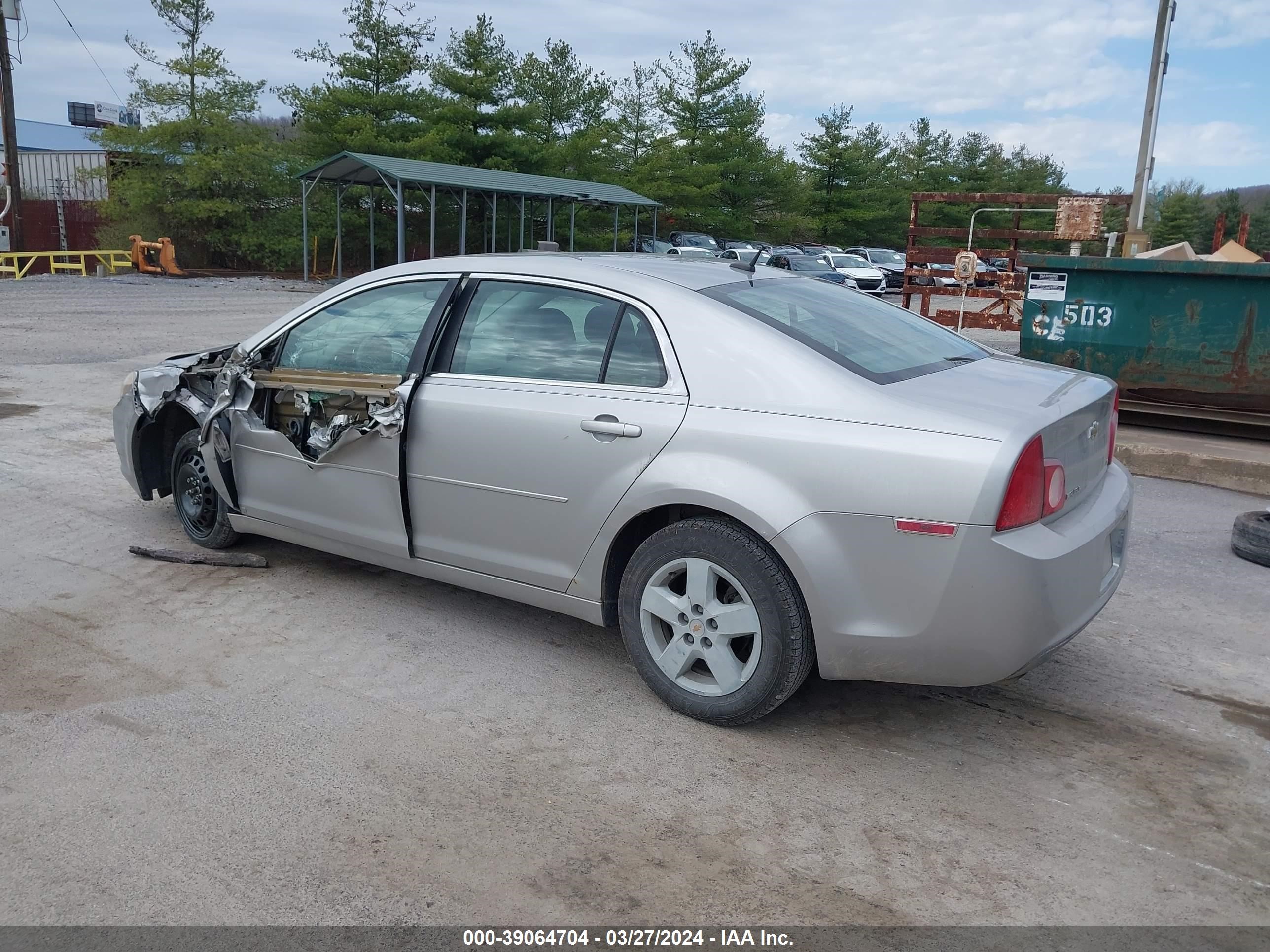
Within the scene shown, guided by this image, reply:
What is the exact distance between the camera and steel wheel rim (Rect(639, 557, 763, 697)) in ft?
11.6

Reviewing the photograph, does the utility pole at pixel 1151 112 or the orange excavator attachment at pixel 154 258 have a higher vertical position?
the utility pole at pixel 1151 112

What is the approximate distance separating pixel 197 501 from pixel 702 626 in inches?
123

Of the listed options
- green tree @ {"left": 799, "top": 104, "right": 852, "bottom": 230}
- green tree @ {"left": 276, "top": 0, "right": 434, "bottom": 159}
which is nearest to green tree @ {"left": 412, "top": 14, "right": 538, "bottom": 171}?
green tree @ {"left": 276, "top": 0, "right": 434, "bottom": 159}

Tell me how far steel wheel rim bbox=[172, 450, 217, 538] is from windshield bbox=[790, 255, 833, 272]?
2458cm

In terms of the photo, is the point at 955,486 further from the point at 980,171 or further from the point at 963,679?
the point at 980,171

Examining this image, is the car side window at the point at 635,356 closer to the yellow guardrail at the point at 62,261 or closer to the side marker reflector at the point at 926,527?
the side marker reflector at the point at 926,527

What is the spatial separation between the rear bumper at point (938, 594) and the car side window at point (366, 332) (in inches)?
77.1

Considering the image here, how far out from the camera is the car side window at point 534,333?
3.97 meters

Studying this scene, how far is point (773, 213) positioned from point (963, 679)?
172 ft

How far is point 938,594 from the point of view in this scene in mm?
3188

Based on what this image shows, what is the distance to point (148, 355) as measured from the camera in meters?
13.4

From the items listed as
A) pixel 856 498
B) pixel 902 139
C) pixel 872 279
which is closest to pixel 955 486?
pixel 856 498

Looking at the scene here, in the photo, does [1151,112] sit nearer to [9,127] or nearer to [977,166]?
[9,127]

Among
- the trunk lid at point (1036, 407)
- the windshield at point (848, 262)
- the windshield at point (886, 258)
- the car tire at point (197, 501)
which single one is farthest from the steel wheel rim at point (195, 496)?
the windshield at point (886, 258)
